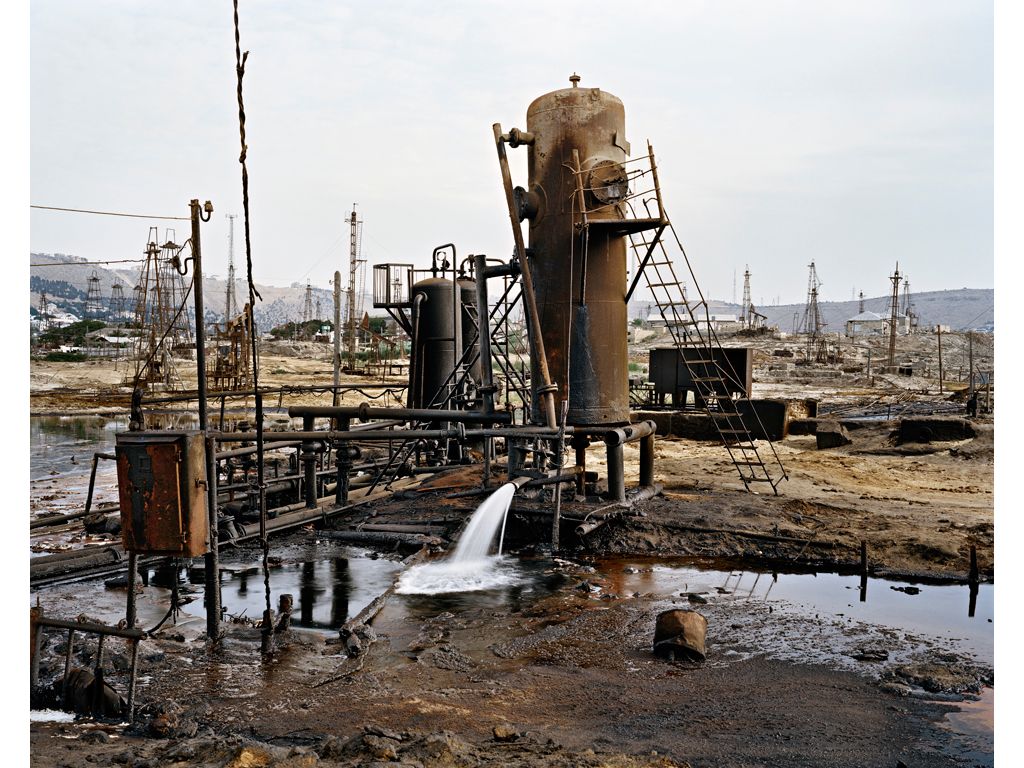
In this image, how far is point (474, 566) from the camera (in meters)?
11.8

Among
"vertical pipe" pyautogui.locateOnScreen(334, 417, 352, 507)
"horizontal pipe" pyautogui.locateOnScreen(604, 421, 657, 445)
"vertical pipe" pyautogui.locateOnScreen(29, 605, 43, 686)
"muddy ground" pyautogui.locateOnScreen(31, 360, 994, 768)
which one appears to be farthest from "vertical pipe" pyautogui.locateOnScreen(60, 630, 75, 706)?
"horizontal pipe" pyautogui.locateOnScreen(604, 421, 657, 445)

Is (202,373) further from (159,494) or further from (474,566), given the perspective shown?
(474,566)

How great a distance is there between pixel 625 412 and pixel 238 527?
645 cm

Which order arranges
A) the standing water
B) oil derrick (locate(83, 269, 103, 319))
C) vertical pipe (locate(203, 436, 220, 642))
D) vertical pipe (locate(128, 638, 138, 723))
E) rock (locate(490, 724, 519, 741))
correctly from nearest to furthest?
1. rock (locate(490, 724, 519, 741))
2. vertical pipe (locate(128, 638, 138, 723))
3. vertical pipe (locate(203, 436, 220, 642))
4. the standing water
5. oil derrick (locate(83, 269, 103, 319))

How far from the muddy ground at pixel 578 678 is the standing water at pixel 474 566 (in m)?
0.35

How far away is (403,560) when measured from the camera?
1239 cm

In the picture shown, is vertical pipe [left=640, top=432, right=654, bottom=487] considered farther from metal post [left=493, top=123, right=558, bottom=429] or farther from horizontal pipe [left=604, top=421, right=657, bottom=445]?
metal post [left=493, top=123, right=558, bottom=429]

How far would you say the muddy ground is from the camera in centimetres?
591

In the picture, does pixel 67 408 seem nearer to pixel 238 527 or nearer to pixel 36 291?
pixel 238 527

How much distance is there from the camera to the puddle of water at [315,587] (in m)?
9.80

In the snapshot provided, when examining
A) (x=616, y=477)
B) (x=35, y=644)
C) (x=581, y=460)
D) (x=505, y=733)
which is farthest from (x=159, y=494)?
(x=581, y=460)

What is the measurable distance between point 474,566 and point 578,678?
436cm

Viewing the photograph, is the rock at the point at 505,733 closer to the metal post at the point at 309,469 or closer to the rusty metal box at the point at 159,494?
the rusty metal box at the point at 159,494

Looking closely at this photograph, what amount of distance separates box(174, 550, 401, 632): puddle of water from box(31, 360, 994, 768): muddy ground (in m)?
0.56
